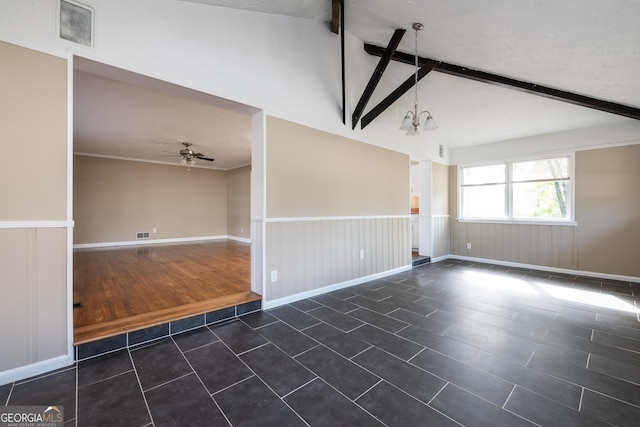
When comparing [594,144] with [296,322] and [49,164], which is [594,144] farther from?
[49,164]

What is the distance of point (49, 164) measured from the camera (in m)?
1.77

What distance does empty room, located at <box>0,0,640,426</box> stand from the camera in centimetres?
162

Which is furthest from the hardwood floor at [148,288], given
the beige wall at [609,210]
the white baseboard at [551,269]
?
the beige wall at [609,210]

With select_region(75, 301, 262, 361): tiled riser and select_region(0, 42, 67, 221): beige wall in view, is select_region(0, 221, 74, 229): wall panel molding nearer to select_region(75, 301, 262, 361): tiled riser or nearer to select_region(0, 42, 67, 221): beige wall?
select_region(0, 42, 67, 221): beige wall

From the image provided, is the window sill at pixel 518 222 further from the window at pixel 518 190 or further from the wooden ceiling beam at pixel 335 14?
the wooden ceiling beam at pixel 335 14

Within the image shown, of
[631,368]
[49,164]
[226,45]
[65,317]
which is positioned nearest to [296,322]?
[65,317]

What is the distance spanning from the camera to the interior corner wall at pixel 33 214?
5.38ft

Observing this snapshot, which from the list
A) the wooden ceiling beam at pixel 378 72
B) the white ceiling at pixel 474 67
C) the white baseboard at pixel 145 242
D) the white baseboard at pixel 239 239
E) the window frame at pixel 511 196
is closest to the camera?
the white ceiling at pixel 474 67

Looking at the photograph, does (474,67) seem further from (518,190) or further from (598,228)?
(598,228)

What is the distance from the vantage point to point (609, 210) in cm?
419

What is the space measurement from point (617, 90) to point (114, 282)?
691cm

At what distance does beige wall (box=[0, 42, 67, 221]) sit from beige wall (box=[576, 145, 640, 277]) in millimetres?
6720

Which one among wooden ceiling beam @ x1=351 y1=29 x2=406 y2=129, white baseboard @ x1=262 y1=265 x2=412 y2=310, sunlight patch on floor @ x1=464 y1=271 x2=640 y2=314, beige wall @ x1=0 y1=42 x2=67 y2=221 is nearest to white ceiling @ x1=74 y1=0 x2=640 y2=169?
wooden ceiling beam @ x1=351 y1=29 x2=406 y2=129

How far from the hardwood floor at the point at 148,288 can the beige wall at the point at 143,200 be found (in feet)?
5.12
